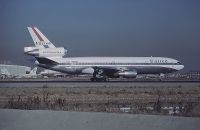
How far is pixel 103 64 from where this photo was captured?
62312mm

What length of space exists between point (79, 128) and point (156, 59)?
53.2 metres

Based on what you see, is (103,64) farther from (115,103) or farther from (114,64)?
(115,103)

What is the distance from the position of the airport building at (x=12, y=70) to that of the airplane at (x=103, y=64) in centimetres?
6741

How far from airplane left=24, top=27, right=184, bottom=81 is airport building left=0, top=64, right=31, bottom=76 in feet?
221

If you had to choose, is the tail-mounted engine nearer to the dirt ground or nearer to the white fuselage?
the white fuselage

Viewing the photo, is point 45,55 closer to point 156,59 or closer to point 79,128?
point 156,59

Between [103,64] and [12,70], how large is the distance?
304 feet

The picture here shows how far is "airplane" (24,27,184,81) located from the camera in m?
61.4

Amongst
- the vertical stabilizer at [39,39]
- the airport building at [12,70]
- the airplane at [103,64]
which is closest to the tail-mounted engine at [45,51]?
the airplane at [103,64]

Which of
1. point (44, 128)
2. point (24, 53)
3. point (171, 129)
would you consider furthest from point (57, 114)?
point (24, 53)

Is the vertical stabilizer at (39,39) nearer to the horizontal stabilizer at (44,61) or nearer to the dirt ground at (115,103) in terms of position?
the horizontal stabilizer at (44,61)

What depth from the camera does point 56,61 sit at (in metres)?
63.4

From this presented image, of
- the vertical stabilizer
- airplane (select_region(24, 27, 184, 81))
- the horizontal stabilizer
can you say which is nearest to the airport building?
the vertical stabilizer

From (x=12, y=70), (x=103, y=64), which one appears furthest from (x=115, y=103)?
(x=12, y=70)
